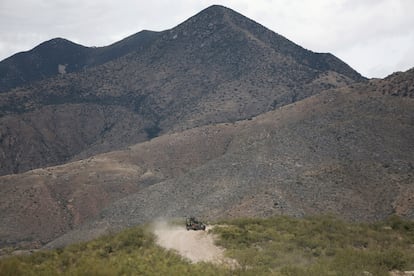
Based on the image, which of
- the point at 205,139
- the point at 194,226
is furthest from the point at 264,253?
the point at 205,139

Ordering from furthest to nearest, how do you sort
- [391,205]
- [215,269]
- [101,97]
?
[101,97] < [391,205] < [215,269]

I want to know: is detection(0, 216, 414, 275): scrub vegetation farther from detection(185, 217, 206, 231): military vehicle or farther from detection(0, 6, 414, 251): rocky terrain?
detection(0, 6, 414, 251): rocky terrain

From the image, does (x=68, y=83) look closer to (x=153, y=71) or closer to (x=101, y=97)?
(x=101, y=97)

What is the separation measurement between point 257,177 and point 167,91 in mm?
108358

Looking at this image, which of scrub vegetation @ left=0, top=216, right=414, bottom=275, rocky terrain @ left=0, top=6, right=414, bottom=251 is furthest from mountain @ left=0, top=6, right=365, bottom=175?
scrub vegetation @ left=0, top=216, right=414, bottom=275

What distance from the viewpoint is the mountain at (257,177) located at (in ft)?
168

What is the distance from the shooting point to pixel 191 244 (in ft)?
103

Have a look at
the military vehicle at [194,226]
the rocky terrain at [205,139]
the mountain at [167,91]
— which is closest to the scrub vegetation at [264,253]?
the military vehicle at [194,226]

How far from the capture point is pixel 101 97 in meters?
166

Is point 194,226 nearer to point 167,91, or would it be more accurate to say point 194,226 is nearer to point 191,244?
point 191,244

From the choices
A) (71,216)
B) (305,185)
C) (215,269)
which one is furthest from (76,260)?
(71,216)

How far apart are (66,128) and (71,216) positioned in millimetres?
78537

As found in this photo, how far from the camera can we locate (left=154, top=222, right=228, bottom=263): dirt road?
29.0 meters

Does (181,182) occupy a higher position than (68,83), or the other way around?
(68,83)
